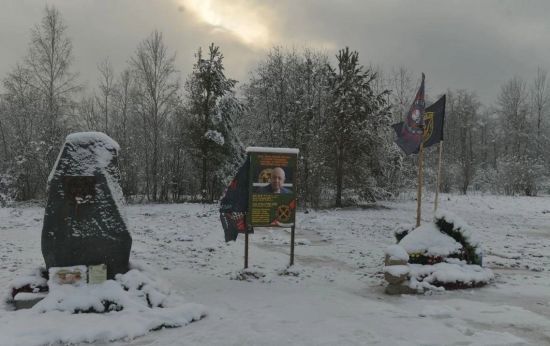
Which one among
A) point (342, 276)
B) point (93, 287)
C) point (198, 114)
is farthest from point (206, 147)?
point (93, 287)

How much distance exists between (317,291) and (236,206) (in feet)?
7.52

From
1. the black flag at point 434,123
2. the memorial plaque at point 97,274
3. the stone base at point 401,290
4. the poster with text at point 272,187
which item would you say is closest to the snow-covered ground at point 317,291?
the stone base at point 401,290

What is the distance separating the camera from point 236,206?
8.32 metres

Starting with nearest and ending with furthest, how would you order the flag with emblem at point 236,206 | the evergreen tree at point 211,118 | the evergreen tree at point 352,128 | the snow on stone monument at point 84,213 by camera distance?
the snow on stone monument at point 84,213, the flag with emblem at point 236,206, the evergreen tree at point 352,128, the evergreen tree at point 211,118

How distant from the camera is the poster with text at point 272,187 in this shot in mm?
8297

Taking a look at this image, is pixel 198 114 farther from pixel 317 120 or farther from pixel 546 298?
pixel 546 298

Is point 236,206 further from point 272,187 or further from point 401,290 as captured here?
point 401,290

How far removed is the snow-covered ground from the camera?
502 centimetres

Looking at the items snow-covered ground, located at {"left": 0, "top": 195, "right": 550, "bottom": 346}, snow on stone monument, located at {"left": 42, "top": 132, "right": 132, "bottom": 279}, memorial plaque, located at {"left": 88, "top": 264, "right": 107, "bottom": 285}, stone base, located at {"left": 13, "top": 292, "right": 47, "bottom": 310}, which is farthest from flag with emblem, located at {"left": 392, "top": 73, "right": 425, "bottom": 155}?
stone base, located at {"left": 13, "top": 292, "right": 47, "bottom": 310}

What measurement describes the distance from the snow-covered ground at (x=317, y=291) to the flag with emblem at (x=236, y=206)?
850 mm

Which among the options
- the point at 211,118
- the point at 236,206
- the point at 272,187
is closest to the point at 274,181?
the point at 272,187

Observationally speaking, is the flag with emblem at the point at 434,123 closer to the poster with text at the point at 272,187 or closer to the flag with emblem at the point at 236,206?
the poster with text at the point at 272,187

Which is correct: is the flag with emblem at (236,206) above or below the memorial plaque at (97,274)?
above

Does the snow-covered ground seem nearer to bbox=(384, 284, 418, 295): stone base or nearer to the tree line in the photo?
bbox=(384, 284, 418, 295): stone base
